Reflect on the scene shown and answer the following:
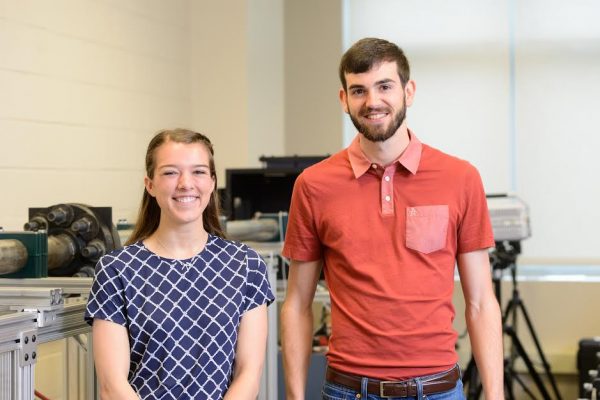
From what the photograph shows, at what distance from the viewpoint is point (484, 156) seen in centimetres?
576

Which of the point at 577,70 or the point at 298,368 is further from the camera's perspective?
the point at 577,70

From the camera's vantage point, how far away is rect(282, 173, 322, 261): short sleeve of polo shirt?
200 centimetres

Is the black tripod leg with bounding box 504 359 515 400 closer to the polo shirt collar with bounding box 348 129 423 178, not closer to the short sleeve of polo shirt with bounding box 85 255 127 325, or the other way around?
the polo shirt collar with bounding box 348 129 423 178

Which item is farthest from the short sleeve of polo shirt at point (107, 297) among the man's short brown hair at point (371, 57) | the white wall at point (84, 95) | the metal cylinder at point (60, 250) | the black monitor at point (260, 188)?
the black monitor at point (260, 188)

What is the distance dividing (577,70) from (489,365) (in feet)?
13.3

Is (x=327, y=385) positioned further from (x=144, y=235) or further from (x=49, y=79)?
(x=49, y=79)

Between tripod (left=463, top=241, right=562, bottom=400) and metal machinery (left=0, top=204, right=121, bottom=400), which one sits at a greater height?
metal machinery (left=0, top=204, right=121, bottom=400)

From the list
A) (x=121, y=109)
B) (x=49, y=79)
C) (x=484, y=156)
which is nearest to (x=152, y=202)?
(x=49, y=79)

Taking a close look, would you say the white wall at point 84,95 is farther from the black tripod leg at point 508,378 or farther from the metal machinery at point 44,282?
the black tripod leg at point 508,378

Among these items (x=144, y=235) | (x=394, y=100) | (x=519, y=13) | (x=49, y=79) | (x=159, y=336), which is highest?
(x=519, y=13)

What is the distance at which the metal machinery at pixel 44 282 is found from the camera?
1790mm

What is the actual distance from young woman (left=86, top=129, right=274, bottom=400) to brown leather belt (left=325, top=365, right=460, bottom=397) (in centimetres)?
19

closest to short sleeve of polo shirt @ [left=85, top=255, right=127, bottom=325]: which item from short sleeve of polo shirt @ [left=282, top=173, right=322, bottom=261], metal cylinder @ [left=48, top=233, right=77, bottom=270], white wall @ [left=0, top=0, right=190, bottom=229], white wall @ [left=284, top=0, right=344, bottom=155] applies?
short sleeve of polo shirt @ [left=282, top=173, right=322, bottom=261]

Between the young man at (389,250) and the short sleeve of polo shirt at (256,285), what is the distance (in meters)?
0.11
